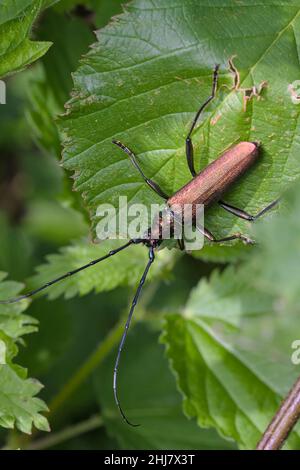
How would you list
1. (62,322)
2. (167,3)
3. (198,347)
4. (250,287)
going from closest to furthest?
(167,3)
(198,347)
(250,287)
(62,322)

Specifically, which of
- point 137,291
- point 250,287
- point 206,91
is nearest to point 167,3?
point 206,91

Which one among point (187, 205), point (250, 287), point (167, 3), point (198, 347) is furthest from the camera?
point (250, 287)

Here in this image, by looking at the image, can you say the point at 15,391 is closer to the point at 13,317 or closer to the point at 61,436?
the point at 13,317

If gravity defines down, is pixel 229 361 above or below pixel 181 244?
below

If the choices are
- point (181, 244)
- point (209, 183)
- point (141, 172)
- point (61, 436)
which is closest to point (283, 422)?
point (181, 244)

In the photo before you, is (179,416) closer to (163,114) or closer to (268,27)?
(163,114)

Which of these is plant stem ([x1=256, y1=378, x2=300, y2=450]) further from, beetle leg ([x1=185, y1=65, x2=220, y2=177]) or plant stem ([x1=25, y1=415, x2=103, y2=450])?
plant stem ([x1=25, y1=415, x2=103, y2=450])
